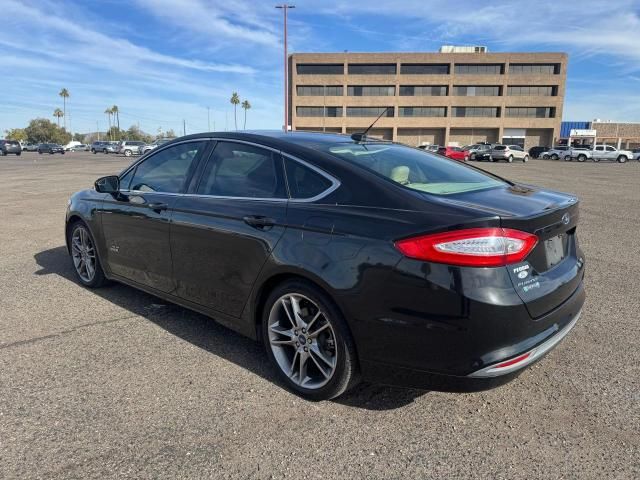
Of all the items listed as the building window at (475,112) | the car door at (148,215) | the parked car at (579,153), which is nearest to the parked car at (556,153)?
the parked car at (579,153)

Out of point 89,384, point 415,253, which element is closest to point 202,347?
point 89,384

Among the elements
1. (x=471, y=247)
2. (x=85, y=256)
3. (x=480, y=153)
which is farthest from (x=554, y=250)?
(x=480, y=153)

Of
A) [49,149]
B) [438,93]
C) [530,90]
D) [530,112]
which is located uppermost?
[530,90]

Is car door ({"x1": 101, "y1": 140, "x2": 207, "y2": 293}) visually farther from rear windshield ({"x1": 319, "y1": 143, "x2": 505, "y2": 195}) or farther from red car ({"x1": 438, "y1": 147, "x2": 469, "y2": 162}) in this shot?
red car ({"x1": 438, "y1": 147, "x2": 469, "y2": 162})

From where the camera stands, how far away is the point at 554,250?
2746 mm

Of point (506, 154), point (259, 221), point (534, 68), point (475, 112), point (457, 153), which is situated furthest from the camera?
point (475, 112)

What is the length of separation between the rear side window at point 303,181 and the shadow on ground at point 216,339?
1242 millimetres

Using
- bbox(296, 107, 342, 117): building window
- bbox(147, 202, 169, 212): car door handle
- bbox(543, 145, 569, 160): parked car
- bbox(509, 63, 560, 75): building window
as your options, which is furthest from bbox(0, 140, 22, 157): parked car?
bbox(509, 63, 560, 75): building window

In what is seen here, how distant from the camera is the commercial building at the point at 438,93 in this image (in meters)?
73.5

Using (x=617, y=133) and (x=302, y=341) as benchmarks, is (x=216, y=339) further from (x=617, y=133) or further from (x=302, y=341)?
(x=617, y=133)

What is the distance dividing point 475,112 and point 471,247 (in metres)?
78.6

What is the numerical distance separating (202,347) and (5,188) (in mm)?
15791

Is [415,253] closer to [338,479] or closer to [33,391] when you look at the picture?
[338,479]

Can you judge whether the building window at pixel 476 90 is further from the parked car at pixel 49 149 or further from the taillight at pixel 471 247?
the taillight at pixel 471 247
